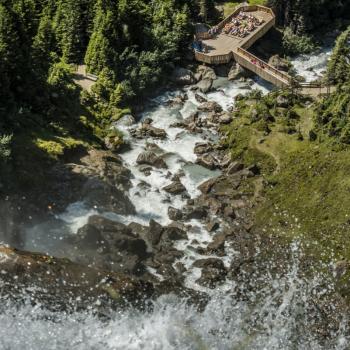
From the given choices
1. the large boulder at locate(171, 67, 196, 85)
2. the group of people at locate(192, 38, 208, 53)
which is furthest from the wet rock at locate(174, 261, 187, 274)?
the group of people at locate(192, 38, 208, 53)

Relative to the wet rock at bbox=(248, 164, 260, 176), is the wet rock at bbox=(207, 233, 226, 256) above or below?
below

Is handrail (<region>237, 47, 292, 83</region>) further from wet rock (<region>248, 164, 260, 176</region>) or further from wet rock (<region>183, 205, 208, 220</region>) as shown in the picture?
wet rock (<region>183, 205, 208, 220</region>)

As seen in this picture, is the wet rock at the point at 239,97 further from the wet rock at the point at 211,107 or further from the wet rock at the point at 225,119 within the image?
the wet rock at the point at 225,119

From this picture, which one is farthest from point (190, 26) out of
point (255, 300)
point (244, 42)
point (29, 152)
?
point (255, 300)

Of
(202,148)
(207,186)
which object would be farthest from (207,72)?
(207,186)

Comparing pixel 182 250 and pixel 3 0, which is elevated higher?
pixel 3 0

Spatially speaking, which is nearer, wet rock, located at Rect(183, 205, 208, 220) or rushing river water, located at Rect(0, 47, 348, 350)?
rushing river water, located at Rect(0, 47, 348, 350)

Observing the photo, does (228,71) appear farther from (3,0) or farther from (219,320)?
(219,320)
